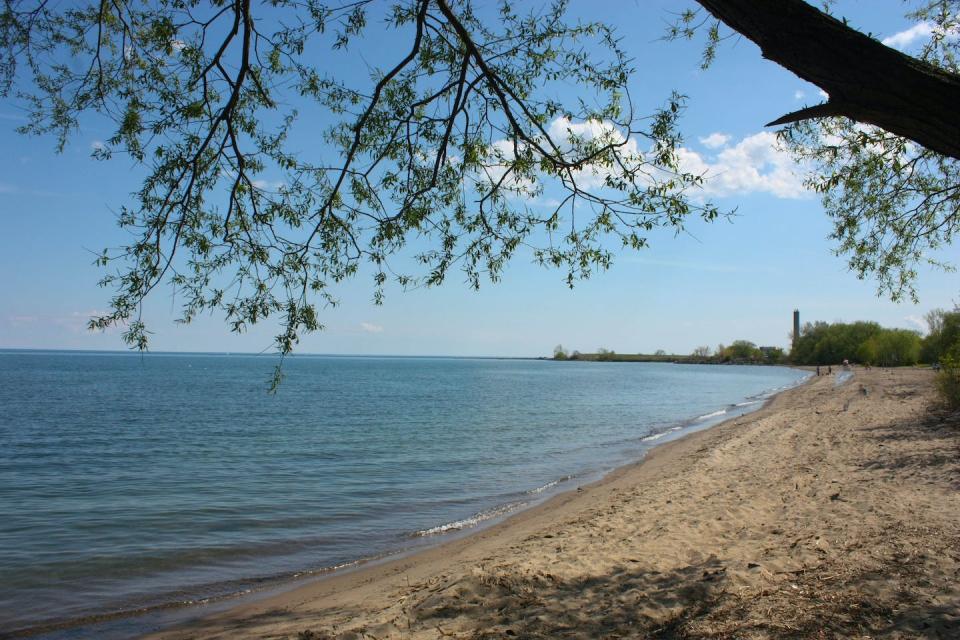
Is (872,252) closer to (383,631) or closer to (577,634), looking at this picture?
(577,634)

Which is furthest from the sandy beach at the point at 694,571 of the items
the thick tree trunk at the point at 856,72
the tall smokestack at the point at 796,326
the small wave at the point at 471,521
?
the tall smokestack at the point at 796,326

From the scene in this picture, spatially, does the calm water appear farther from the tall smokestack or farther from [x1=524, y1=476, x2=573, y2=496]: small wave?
the tall smokestack

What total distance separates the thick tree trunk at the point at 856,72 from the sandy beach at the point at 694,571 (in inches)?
131

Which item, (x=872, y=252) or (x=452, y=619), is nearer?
(x=452, y=619)

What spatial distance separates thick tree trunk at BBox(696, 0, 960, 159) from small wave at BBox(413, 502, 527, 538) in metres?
9.21

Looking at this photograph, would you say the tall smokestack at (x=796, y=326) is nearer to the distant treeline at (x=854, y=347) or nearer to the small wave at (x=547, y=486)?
the distant treeline at (x=854, y=347)

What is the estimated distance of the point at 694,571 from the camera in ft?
20.6

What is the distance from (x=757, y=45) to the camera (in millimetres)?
4285

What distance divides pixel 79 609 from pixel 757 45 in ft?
30.8

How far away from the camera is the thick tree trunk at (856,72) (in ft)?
12.6

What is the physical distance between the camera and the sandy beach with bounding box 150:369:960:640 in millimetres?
4938

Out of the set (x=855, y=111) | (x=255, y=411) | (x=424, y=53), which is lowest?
(x=255, y=411)

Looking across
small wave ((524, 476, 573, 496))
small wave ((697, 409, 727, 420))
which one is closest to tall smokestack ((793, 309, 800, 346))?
small wave ((697, 409, 727, 420))

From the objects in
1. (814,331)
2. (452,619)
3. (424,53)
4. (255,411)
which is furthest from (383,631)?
(814,331)
